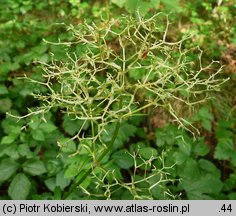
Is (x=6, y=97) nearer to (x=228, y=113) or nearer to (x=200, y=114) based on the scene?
(x=200, y=114)

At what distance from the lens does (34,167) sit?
87.4 inches

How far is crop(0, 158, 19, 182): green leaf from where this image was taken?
2.15m

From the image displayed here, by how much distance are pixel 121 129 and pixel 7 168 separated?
69 cm

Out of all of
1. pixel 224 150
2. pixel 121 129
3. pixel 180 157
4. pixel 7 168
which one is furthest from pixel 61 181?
pixel 224 150

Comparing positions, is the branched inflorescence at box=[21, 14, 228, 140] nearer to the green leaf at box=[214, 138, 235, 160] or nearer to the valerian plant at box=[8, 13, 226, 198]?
the valerian plant at box=[8, 13, 226, 198]

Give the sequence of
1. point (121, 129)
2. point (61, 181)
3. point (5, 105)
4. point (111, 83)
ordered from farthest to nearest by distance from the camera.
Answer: point (5, 105) < point (121, 129) < point (61, 181) < point (111, 83)

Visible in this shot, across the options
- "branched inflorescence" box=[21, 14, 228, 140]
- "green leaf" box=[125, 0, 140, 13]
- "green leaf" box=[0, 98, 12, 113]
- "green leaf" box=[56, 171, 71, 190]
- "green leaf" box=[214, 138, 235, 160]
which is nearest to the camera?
"branched inflorescence" box=[21, 14, 228, 140]

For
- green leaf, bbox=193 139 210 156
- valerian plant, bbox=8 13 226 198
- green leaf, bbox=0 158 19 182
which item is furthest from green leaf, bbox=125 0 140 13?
green leaf, bbox=0 158 19 182

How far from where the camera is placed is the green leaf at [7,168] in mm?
2146

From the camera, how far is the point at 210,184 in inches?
86.3

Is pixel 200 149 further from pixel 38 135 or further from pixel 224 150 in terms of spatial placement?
pixel 38 135

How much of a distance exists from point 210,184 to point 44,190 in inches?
40.4

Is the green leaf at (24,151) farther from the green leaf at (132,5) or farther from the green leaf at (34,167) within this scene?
the green leaf at (132,5)

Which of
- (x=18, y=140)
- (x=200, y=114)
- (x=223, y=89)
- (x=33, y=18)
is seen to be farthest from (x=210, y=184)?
(x=33, y=18)
